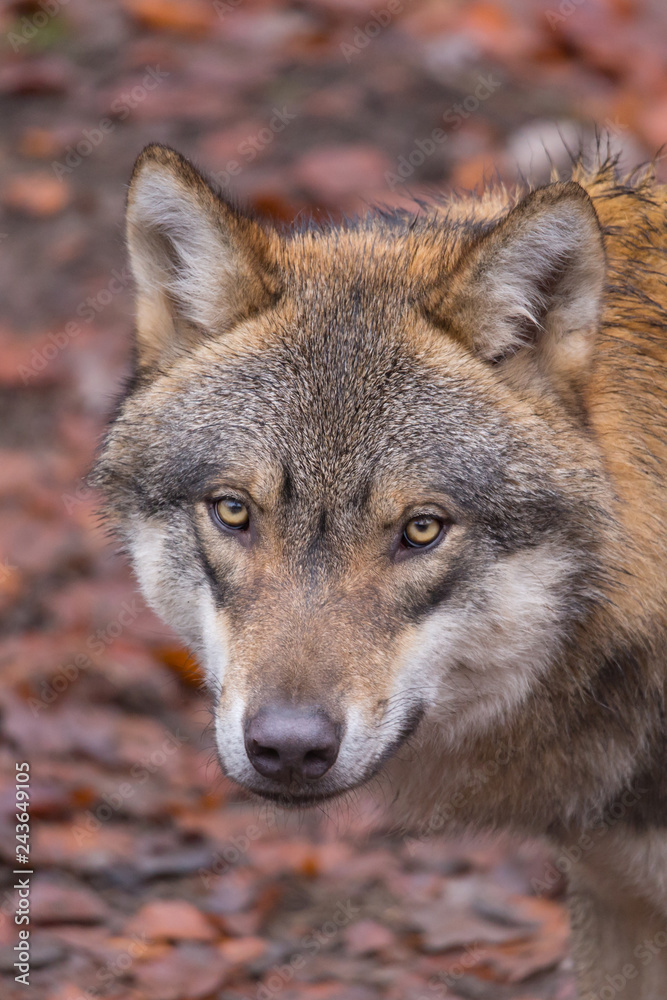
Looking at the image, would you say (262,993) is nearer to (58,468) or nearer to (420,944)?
(420,944)

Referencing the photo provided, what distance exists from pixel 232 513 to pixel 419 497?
638mm

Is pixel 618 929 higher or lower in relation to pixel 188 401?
lower

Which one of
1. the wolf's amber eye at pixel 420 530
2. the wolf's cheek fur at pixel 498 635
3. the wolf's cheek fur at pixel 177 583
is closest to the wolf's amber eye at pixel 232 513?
the wolf's cheek fur at pixel 177 583

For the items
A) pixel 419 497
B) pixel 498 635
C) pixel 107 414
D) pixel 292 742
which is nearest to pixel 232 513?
pixel 419 497

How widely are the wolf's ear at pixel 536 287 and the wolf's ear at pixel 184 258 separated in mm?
738

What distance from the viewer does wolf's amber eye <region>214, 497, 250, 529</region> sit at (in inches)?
156

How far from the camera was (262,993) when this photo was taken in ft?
18.5

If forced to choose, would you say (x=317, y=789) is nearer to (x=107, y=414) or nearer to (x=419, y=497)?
(x=419, y=497)

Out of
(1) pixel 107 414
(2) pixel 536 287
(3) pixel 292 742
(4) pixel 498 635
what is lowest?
(3) pixel 292 742

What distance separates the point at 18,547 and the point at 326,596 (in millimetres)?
4579

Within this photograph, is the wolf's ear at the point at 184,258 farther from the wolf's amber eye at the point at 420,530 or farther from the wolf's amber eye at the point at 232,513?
the wolf's amber eye at the point at 420,530

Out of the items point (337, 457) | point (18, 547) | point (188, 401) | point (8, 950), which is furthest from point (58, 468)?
point (337, 457)

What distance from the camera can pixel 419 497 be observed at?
3.86m

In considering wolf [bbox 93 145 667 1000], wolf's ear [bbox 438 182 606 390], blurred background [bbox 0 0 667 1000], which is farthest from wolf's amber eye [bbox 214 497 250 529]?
blurred background [bbox 0 0 667 1000]
